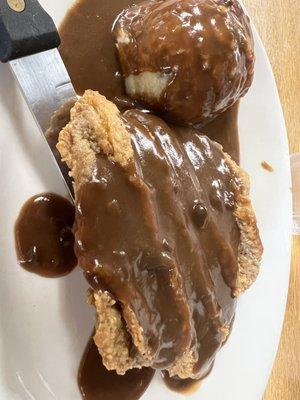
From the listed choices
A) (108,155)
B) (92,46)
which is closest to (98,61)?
(92,46)

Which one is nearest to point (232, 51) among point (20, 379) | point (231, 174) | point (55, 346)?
point (231, 174)

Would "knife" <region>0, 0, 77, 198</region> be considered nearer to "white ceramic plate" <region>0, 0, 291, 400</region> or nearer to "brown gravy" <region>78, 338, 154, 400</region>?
"white ceramic plate" <region>0, 0, 291, 400</region>

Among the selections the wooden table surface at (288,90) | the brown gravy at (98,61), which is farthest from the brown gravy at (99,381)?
the wooden table surface at (288,90)

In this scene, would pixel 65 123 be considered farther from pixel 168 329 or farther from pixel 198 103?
pixel 168 329

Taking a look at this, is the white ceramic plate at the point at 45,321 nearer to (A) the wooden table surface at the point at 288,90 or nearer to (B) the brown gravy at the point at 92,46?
(B) the brown gravy at the point at 92,46

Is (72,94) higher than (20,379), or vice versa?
(72,94)

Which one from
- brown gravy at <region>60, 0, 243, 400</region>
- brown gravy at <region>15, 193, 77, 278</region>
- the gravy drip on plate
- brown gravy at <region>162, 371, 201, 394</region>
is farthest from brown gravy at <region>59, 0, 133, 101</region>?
brown gravy at <region>162, 371, 201, 394</region>
